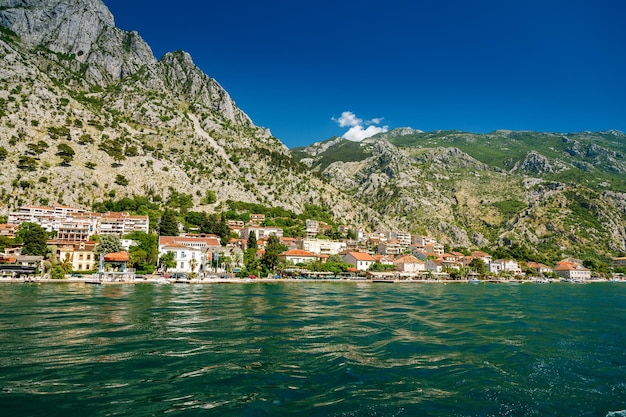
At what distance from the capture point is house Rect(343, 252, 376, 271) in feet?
340

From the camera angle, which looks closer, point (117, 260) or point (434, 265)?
point (117, 260)

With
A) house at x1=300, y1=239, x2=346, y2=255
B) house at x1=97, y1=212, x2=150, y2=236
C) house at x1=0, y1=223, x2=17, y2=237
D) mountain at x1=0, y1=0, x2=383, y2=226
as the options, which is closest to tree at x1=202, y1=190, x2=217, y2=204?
mountain at x1=0, y1=0, x2=383, y2=226

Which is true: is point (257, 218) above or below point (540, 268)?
above

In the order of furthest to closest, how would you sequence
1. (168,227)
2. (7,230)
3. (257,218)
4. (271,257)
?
(257,218), (168,227), (271,257), (7,230)

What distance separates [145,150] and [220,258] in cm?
6758

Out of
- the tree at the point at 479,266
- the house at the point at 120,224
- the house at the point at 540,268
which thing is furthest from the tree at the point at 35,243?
the house at the point at 540,268

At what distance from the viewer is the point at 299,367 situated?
42.2 feet

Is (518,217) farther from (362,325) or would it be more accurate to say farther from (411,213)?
(362,325)

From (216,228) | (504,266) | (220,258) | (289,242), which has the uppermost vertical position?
(216,228)

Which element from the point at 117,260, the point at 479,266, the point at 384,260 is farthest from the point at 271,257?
the point at 479,266

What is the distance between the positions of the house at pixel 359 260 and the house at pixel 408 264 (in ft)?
26.8

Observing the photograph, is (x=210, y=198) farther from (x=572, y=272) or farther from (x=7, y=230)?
(x=572, y=272)

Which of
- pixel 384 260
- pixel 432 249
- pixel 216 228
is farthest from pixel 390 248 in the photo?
pixel 216 228

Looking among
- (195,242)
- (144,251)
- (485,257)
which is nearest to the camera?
(144,251)
